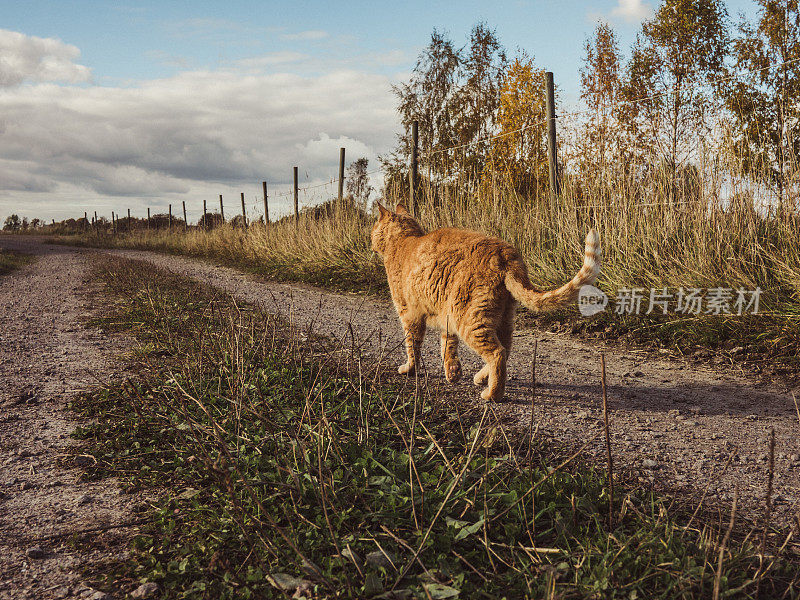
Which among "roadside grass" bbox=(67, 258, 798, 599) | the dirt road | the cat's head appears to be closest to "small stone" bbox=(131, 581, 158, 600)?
"roadside grass" bbox=(67, 258, 798, 599)

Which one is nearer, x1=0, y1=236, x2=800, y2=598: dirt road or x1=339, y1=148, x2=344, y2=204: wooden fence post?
x1=0, y1=236, x2=800, y2=598: dirt road

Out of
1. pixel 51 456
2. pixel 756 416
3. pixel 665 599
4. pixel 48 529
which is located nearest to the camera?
pixel 665 599

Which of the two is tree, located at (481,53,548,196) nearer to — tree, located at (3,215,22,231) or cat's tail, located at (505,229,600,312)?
cat's tail, located at (505,229,600,312)

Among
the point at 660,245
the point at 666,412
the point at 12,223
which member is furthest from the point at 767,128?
the point at 12,223

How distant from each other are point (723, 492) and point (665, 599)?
108cm

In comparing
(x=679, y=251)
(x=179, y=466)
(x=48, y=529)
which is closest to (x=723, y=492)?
(x=179, y=466)

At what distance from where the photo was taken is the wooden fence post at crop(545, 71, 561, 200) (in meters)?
7.62

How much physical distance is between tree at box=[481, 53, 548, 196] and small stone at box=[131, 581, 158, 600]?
7442 millimetres

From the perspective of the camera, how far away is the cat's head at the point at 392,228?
4.85 meters

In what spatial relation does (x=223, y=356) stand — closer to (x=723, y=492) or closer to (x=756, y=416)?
(x=723, y=492)

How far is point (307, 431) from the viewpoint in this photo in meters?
2.60

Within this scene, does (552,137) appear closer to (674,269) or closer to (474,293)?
(674,269)

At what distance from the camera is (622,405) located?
11.8 feet

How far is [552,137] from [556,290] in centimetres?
512
